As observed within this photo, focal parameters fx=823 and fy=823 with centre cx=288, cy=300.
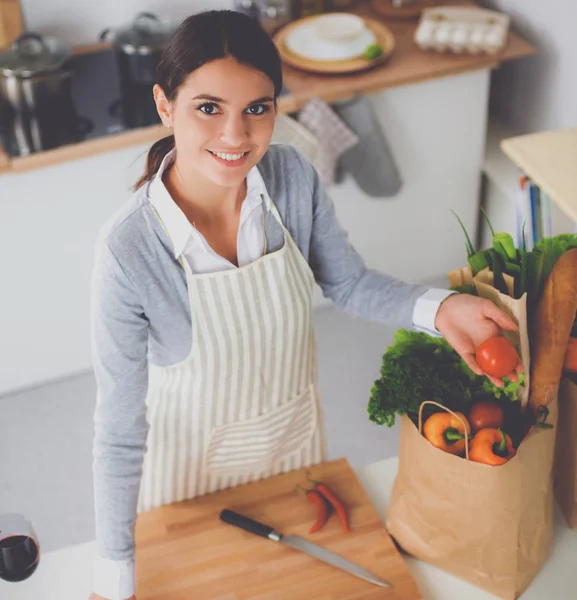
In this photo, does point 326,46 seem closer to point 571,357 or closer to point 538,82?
point 538,82

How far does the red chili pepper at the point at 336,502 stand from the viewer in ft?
4.07

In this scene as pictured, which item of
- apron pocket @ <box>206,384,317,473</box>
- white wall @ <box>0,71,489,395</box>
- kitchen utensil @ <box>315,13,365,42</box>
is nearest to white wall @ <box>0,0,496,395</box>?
white wall @ <box>0,71,489,395</box>

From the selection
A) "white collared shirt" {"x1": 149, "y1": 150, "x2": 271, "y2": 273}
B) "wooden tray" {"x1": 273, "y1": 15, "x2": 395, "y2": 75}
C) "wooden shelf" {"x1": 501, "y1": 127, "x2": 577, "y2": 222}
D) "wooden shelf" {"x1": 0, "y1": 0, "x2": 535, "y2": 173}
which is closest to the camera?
"white collared shirt" {"x1": 149, "y1": 150, "x2": 271, "y2": 273}

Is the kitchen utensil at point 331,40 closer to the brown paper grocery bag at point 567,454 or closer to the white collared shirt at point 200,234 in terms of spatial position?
the white collared shirt at point 200,234

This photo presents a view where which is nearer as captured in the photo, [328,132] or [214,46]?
[214,46]

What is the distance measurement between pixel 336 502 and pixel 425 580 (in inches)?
6.7

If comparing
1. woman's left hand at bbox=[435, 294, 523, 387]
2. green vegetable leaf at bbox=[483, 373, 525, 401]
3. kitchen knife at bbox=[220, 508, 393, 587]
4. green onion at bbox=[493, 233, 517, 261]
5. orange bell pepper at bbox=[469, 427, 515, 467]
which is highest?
green onion at bbox=[493, 233, 517, 261]

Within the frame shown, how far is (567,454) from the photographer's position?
48.0 inches

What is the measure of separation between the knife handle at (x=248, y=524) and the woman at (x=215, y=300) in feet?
0.31

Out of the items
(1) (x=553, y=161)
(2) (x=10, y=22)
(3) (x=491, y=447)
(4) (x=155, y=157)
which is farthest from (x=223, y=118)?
(2) (x=10, y=22)

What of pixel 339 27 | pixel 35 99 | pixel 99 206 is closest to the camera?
pixel 35 99

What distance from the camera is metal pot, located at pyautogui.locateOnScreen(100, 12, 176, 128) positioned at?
2.43 metres

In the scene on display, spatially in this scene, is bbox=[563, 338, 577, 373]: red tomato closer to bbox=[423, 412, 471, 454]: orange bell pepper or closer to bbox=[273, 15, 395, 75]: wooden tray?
bbox=[423, 412, 471, 454]: orange bell pepper

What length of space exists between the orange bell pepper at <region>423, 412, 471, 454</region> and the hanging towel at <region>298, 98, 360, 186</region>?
1423 mm
